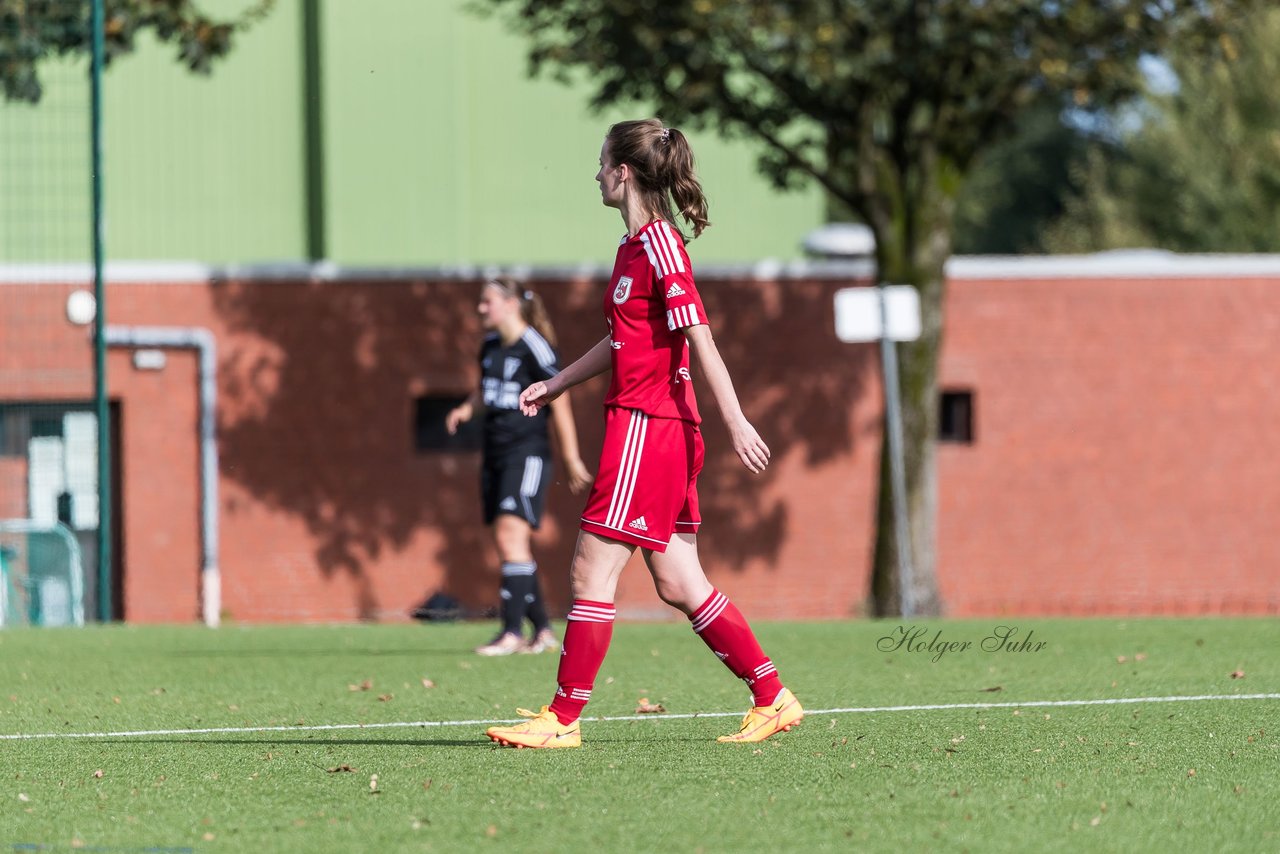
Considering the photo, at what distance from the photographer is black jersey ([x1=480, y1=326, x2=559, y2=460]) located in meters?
9.88

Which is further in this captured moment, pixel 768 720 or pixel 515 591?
pixel 515 591

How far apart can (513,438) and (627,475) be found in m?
4.19

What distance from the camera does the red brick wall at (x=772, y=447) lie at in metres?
19.3

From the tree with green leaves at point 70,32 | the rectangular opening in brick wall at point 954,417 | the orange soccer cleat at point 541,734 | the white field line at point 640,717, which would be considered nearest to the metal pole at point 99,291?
the tree with green leaves at point 70,32

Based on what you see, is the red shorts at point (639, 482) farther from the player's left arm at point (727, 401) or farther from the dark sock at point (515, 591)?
the dark sock at point (515, 591)

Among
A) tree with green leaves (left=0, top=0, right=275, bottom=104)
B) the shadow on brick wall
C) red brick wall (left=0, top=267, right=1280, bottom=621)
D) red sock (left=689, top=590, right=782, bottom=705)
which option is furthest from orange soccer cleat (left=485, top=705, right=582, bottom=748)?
the shadow on brick wall

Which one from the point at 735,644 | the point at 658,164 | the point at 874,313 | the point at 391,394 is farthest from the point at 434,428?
the point at 658,164

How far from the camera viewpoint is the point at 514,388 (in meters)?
9.90

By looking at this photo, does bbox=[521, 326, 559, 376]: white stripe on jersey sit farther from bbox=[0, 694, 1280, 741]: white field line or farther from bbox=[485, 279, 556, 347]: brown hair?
bbox=[0, 694, 1280, 741]: white field line

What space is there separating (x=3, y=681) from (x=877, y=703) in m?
4.12

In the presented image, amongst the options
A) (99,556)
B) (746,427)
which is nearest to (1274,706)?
(746,427)

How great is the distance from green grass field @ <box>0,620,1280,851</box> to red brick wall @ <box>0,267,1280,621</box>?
961cm

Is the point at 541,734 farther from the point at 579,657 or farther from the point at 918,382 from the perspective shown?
the point at 918,382

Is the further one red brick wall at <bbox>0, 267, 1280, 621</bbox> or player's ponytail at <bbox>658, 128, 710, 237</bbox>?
red brick wall at <bbox>0, 267, 1280, 621</bbox>
